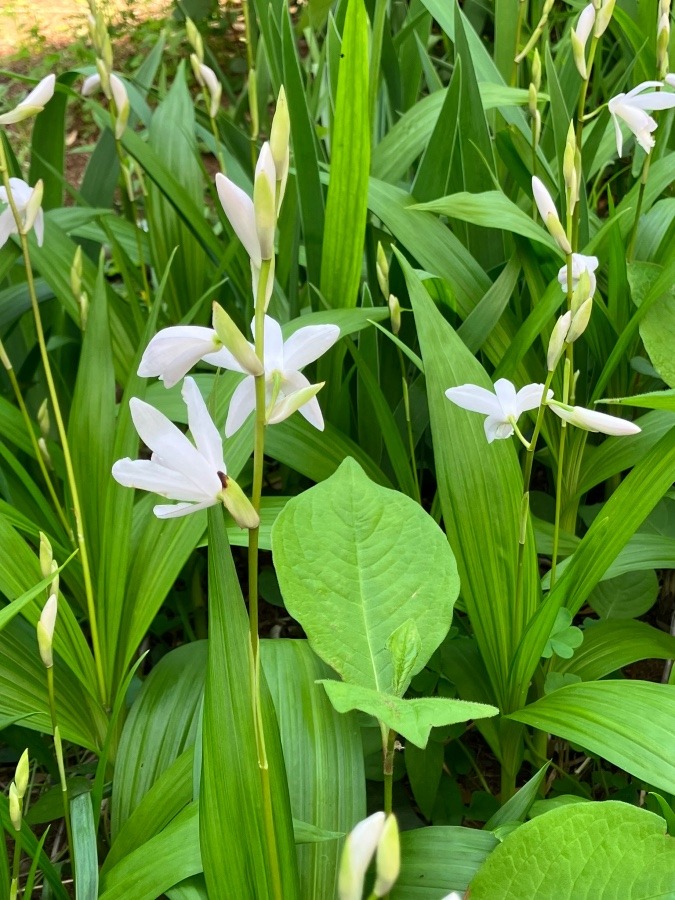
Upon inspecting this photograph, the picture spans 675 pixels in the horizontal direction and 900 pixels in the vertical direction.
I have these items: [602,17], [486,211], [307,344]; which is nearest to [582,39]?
[602,17]

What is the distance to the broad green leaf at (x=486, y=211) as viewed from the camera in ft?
3.71

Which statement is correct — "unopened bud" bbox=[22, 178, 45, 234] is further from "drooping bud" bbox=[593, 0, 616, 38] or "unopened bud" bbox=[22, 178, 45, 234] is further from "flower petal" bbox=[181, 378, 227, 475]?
"drooping bud" bbox=[593, 0, 616, 38]

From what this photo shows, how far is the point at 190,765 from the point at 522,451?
721mm

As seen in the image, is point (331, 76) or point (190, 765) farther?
point (331, 76)

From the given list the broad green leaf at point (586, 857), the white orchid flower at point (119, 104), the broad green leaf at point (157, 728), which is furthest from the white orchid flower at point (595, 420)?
the white orchid flower at point (119, 104)

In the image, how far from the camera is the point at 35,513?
1233 mm

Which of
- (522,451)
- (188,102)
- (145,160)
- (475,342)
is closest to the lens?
(475,342)

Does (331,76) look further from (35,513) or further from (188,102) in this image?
(35,513)

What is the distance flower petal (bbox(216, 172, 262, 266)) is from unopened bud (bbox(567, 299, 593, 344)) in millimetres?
371

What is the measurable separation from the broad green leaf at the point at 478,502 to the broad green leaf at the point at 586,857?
0.30 m

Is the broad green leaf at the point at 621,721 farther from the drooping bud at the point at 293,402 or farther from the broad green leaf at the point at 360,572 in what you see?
the drooping bud at the point at 293,402

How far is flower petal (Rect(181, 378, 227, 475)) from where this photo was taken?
21.4 inches

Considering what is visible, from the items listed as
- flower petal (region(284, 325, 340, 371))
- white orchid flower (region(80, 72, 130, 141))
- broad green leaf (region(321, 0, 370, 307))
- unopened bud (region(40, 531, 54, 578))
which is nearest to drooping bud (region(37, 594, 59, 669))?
unopened bud (region(40, 531, 54, 578))

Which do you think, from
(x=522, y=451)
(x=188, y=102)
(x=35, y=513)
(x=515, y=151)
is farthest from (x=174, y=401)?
(x=188, y=102)
